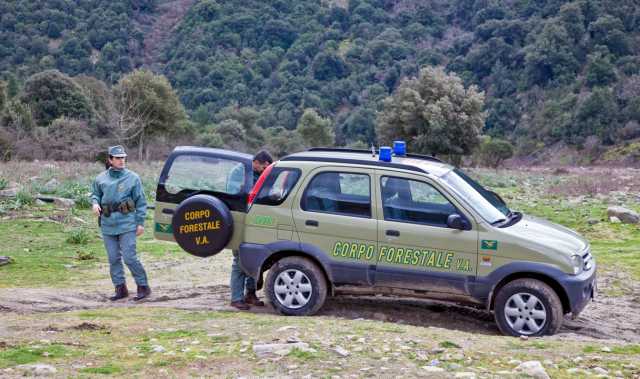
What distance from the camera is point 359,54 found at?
9844cm

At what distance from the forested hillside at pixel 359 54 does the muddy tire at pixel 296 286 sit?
6438 cm

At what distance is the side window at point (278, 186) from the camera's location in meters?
8.82

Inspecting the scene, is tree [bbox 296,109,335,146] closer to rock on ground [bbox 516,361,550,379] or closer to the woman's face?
the woman's face

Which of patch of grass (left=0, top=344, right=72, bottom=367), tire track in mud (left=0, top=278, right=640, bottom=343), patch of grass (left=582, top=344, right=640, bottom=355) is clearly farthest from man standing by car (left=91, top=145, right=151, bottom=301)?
patch of grass (left=582, top=344, right=640, bottom=355)

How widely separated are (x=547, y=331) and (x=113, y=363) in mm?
4415

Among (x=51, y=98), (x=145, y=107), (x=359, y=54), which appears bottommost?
(x=145, y=107)

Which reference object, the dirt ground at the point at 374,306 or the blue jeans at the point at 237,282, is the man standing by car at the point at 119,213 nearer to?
the dirt ground at the point at 374,306

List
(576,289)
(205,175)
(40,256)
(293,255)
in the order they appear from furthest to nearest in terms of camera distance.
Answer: (40,256)
(205,175)
(293,255)
(576,289)

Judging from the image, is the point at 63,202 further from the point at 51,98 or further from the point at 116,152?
the point at 51,98

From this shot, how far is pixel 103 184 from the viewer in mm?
9656

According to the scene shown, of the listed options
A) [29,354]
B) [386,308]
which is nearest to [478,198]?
[386,308]

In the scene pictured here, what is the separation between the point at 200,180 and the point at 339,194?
1.77 metres

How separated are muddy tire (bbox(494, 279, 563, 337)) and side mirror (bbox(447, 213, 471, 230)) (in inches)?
29.8

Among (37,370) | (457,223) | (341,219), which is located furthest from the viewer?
(341,219)
